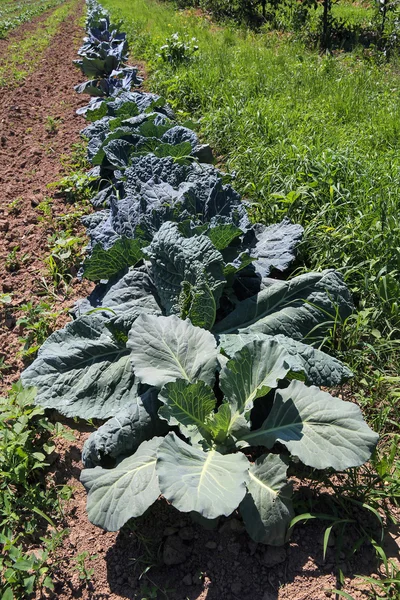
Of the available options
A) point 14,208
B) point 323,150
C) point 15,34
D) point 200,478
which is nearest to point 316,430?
point 200,478

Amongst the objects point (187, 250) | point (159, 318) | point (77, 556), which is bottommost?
point (77, 556)

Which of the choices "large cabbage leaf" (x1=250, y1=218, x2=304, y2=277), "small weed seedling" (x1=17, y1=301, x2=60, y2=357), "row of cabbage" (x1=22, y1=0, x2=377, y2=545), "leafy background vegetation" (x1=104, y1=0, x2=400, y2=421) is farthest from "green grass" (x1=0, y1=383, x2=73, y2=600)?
"leafy background vegetation" (x1=104, y1=0, x2=400, y2=421)

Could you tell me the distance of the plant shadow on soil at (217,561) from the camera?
1.54m

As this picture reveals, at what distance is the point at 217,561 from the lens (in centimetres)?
163

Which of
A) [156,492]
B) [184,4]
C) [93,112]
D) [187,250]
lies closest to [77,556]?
[156,492]

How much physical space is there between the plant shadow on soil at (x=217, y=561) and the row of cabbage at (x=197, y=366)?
128mm

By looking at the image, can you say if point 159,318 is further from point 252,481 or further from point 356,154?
point 356,154

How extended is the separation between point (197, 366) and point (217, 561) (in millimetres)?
716

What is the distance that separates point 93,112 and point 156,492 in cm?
432

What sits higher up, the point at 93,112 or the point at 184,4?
the point at 184,4

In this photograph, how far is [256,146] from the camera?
4.11 m

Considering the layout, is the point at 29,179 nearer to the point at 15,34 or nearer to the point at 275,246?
the point at 275,246

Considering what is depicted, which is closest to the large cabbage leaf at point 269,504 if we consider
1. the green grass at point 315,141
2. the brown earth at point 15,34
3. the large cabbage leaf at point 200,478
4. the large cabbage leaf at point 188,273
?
the large cabbage leaf at point 200,478

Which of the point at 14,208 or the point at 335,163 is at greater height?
the point at 335,163
